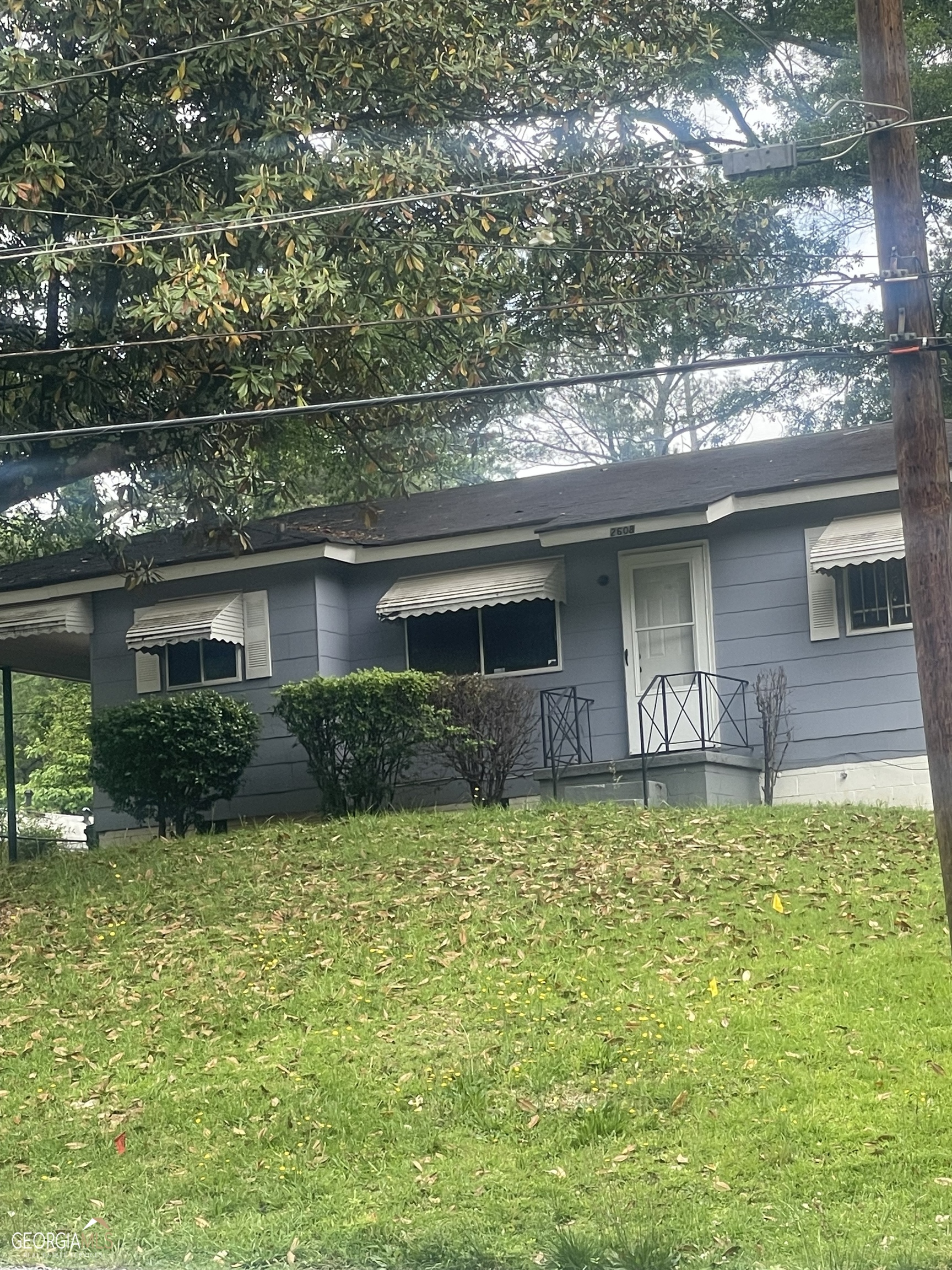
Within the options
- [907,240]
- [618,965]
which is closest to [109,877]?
[618,965]

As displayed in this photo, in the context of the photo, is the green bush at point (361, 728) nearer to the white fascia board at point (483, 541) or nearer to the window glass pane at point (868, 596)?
the white fascia board at point (483, 541)

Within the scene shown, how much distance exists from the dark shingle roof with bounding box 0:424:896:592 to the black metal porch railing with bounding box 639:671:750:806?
1984mm

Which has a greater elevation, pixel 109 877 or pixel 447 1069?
pixel 109 877

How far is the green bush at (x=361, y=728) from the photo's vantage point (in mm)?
16672

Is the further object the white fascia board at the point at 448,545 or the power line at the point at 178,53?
the white fascia board at the point at 448,545

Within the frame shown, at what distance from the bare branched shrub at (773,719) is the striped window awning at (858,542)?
1297 mm

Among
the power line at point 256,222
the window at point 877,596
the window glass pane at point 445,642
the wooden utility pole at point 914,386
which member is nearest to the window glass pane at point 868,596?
the window at point 877,596

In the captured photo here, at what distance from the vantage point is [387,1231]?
7480 millimetres

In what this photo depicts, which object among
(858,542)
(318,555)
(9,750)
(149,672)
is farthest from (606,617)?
(9,750)

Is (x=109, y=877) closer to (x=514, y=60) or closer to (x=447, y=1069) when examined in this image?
(x=447, y=1069)

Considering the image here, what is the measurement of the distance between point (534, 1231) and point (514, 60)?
35.8 ft

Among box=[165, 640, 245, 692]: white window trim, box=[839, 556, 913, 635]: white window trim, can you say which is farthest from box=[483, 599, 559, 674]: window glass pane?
box=[839, 556, 913, 635]: white window trim

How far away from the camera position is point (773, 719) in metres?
16.9

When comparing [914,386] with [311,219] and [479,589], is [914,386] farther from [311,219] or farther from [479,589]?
[479,589]
